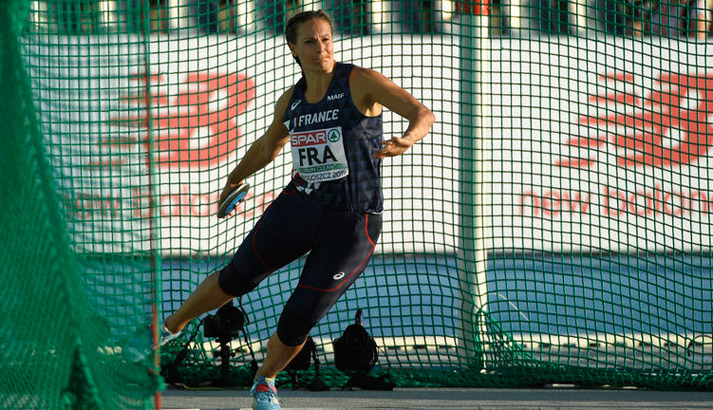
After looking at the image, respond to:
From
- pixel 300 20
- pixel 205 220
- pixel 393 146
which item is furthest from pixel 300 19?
pixel 205 220

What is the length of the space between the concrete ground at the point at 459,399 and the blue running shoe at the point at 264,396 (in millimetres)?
543

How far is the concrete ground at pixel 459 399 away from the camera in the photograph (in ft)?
16.6

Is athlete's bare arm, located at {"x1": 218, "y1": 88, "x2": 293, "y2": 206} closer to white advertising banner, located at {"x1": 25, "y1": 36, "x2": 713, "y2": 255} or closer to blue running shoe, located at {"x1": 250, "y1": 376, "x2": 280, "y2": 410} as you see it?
white advertising banner, located at {"x1": 25, "y1": 36, "x2": 713, "y2": 255}

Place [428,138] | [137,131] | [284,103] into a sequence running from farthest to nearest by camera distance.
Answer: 1. [428,138]
2. [137,131]
3. [284,103]

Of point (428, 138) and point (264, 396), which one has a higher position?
point (428, 138)

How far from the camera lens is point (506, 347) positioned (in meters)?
5.82

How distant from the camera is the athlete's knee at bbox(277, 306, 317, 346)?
167 inches

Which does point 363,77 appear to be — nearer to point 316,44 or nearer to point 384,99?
point 384,99

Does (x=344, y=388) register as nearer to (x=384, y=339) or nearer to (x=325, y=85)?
(x=384, y=339)

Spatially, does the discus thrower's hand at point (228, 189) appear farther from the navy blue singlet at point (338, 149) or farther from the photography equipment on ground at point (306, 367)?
the photography equipment on ground at point (306, 367)

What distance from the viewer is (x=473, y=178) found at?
252 inches

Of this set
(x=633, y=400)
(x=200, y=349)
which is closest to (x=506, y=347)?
(x=633, y=400)

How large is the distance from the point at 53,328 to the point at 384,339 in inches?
134

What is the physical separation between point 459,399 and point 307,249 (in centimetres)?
147
